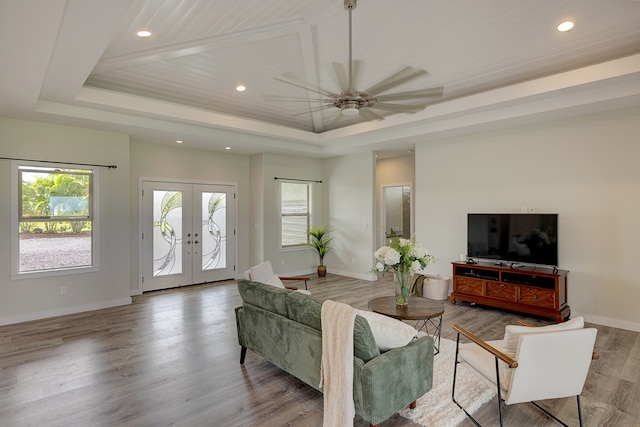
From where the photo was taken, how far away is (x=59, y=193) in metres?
5.22

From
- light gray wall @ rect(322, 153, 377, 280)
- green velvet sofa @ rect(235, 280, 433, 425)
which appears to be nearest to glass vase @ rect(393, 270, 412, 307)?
green velvet sofa @ rect(235, 280, 433, 425)

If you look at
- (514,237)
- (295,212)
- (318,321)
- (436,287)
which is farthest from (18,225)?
(514,237)

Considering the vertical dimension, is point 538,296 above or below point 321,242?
below

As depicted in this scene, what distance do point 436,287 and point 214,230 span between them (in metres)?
4.57

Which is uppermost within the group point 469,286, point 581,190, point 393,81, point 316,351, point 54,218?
point 393,81

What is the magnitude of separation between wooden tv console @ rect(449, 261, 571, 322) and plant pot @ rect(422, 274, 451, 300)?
31 centimetres

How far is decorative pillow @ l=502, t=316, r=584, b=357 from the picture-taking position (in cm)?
229

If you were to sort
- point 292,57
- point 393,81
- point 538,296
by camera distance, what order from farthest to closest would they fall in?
point 538,296 < point 292,57 < point 393,81

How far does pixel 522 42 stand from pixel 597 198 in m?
2.49

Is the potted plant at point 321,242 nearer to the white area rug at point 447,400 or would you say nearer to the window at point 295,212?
the window at point 295,212

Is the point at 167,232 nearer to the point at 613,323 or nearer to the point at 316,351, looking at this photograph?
the point at 316,351

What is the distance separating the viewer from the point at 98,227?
5.49 metres

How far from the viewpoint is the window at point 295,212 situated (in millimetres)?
8047

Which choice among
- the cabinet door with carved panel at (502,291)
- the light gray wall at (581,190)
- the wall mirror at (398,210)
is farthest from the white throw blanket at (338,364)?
the wall mirror at (398,210)
